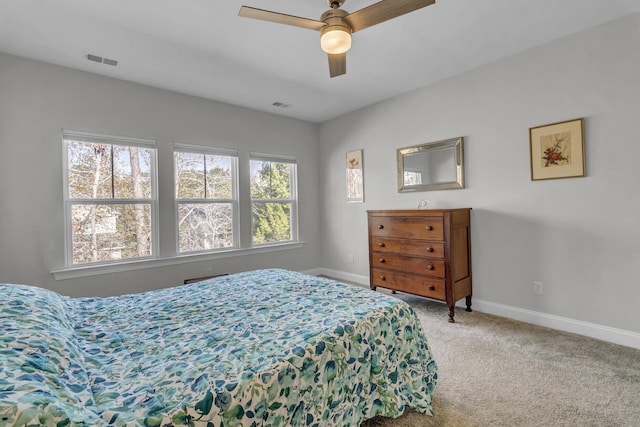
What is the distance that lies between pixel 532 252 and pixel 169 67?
413 cm

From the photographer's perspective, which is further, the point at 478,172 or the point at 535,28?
the point at 478,172

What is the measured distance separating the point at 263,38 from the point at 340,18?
3.14 ft

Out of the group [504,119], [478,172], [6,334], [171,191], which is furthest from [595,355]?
[171,191]

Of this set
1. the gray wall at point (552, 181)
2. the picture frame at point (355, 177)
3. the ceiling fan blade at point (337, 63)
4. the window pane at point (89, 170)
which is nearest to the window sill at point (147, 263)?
the window pane at point (89, 170)

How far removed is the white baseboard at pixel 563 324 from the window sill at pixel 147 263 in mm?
2940

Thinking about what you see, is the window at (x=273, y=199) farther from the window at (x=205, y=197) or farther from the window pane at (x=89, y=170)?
the window pane at (x=89, y=170)

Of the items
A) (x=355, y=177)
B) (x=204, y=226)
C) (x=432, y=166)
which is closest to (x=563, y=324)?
(x=432, y=166)

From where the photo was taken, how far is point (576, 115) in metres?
2.66

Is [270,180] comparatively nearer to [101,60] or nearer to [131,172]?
[131,172]

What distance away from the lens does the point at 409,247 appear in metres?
3.32

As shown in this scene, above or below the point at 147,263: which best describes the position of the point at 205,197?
above

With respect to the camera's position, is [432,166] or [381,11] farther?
[432,166]

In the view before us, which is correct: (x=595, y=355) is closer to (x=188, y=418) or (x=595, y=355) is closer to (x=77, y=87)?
(x=188, y=418)

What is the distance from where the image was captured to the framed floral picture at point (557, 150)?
2639 millimetres
